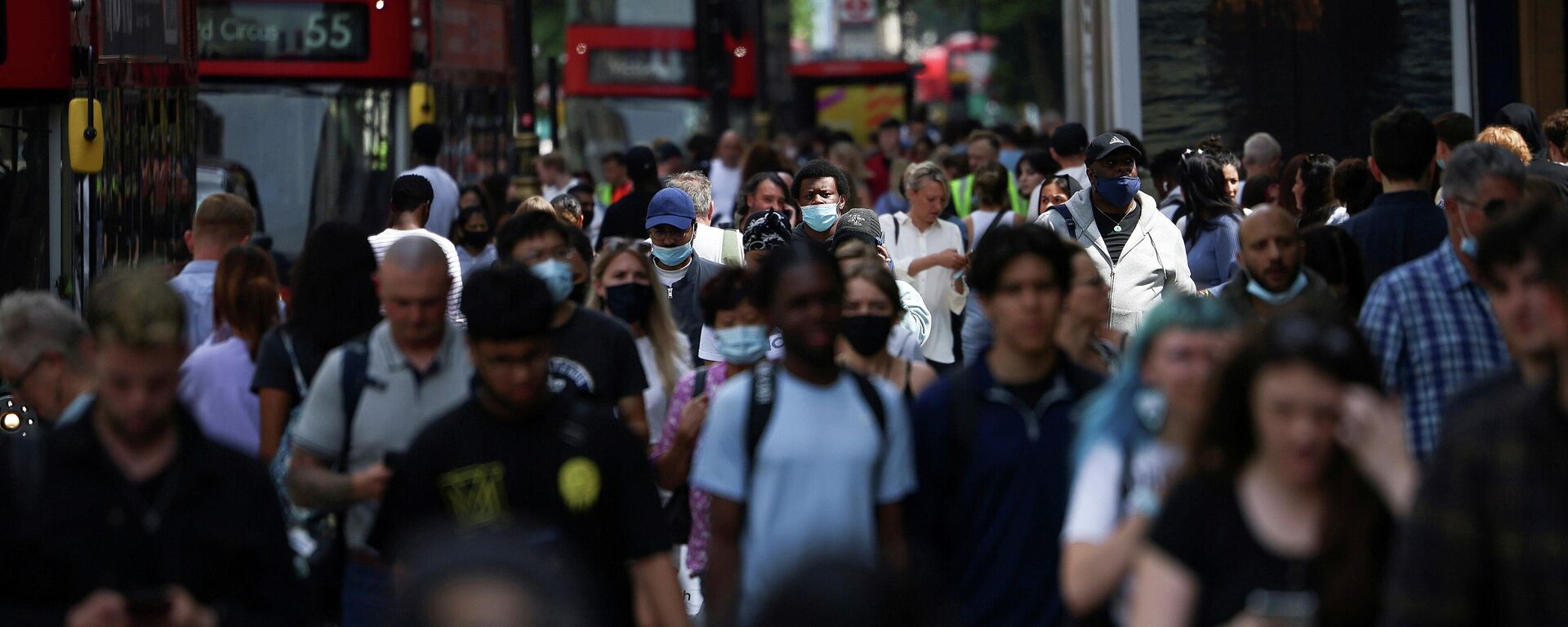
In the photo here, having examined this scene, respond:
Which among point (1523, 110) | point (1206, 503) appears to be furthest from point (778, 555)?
point (1523, 110)

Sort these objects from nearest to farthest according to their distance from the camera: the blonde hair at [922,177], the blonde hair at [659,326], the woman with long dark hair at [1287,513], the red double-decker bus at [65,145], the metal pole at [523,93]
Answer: the woman with long dark hair at [1287,513]
the blonde hair at [659,326]
the red double-decker bus at [65,145]
the blonde hair at [922,177]
the metal pole at [523,93]

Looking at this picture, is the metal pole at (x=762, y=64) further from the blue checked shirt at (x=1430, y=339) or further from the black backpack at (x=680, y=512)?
the blue checked shirt at (x=1430, y=339)

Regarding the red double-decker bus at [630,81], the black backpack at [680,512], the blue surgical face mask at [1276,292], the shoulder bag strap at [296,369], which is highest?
the red double-decker bus at [630,81]

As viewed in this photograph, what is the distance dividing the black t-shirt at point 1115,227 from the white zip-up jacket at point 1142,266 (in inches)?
0.7

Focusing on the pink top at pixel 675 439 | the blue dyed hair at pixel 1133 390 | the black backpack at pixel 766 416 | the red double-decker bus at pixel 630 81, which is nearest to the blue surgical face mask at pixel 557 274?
the pink top at pixel 675 439

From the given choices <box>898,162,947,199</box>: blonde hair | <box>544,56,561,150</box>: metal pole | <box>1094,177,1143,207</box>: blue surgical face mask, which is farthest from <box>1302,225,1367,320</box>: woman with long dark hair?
<box>544,56,561,150</box>: metal pole

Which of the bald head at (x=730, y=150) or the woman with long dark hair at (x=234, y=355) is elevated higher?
the bald head at (x=730, y=150)

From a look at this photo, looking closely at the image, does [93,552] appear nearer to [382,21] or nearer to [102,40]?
[102,40]

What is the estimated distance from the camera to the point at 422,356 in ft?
18.0

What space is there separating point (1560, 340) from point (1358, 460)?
40 cm

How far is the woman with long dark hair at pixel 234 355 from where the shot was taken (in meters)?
6.48

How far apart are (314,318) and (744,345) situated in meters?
1.19

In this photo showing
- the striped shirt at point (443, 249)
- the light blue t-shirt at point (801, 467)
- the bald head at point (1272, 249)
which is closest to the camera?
the light blue t-shirt at point (801, 467)

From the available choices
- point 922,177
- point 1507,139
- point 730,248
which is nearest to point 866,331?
point 1507,139
